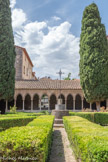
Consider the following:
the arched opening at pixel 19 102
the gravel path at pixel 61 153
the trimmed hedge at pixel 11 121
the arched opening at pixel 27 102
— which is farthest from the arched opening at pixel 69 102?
the gravel path at pixel 61 153

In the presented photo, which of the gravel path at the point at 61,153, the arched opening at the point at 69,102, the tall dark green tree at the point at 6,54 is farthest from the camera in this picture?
the arched opening at the point at 69,102

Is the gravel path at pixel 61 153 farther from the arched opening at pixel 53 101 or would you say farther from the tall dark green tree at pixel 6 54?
the arched opening at pixel 53 101

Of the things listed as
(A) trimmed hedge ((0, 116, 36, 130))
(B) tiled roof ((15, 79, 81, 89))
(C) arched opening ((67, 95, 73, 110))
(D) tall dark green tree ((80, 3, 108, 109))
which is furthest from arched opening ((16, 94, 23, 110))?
(A) trimmed hedge ((0, 116, 36, 130))

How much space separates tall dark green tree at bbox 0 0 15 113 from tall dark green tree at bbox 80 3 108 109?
958cm

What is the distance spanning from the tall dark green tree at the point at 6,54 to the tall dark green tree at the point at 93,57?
9576 millimetres

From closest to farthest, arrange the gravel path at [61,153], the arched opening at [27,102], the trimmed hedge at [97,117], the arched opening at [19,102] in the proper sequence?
the gravel path at [61,153] → the trimmed hedge at [97,117] → the arched opening at [19,102] → the arched opening at [27,102]

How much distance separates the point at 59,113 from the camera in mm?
13516

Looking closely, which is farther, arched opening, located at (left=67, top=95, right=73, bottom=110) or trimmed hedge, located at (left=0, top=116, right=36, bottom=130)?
arched opening, located at (left=67, top=95, right=73, bottom=110)

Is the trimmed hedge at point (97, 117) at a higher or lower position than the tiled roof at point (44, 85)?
lower

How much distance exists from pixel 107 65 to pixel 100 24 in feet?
19.6

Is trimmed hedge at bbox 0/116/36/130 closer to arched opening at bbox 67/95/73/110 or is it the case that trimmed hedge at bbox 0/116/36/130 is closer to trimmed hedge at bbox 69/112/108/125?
trimmed hedge at bbox 69/112/108/125

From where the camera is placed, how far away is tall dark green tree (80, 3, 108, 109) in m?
21.2

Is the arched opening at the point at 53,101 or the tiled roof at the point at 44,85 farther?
the arched opening at the point at 53,101

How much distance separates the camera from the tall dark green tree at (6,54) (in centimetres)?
1934
